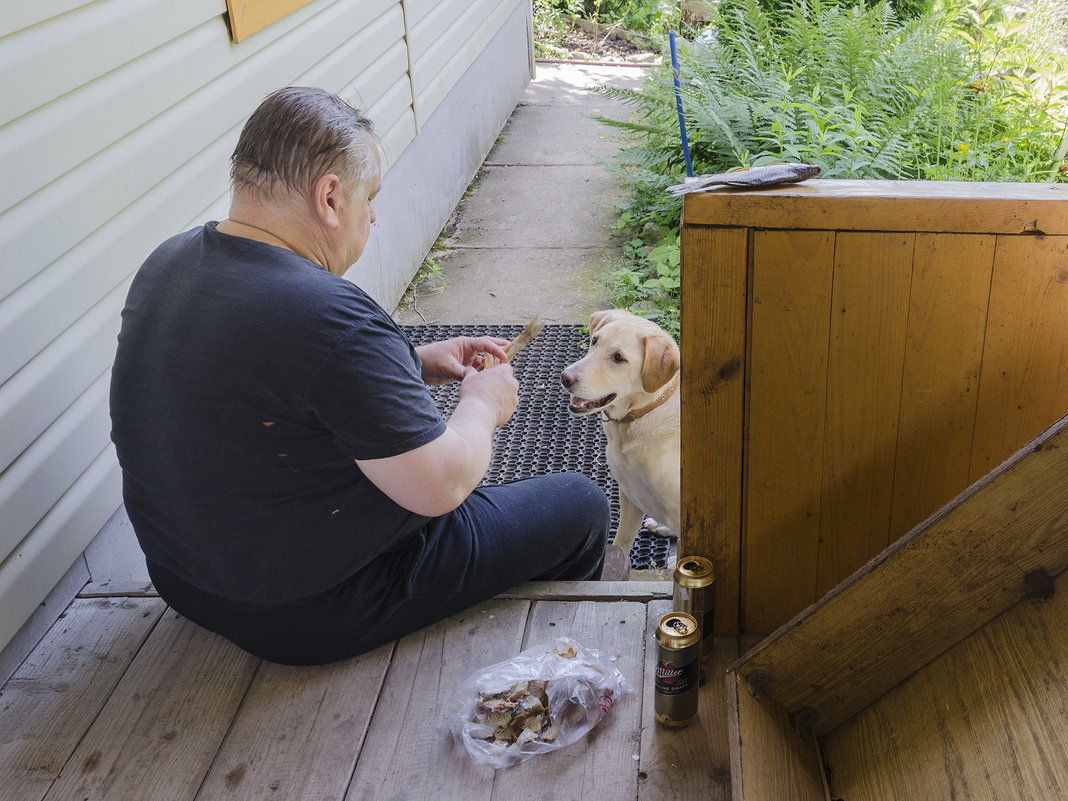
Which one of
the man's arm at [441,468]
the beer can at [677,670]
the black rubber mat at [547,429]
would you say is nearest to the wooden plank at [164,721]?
the man's arm at [441,468]

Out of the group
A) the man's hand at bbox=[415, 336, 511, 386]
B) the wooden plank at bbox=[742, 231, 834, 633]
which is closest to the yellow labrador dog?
the man's hand at bbox=[415, 336, 511, 386]

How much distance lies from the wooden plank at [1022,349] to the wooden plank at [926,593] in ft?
1.00

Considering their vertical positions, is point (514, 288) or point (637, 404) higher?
point (637, 404)

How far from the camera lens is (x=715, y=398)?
1874 mm

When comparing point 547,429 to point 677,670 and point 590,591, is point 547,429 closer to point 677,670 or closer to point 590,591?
point 590,591

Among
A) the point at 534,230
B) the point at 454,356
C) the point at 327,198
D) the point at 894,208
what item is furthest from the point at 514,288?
the point at 894,208

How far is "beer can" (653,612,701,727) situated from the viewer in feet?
5.90

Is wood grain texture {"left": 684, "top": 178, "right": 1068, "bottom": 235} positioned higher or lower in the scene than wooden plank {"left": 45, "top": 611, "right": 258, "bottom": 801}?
higher

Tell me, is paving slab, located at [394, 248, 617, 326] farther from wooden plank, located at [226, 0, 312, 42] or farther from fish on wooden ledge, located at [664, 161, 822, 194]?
fish on wooden ledge, located at [664, 161, 822, 194]

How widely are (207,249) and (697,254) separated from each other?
96 cm

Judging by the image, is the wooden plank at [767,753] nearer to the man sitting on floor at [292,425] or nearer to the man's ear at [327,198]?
the man sitting on floor at [292,425]

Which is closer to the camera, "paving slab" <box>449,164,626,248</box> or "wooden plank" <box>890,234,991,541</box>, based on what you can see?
"wooden plank" <box>890,234,991,541</box>

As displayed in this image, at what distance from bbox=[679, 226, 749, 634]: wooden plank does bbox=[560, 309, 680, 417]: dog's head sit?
107 centimetres

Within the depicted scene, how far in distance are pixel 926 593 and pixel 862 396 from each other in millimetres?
393
